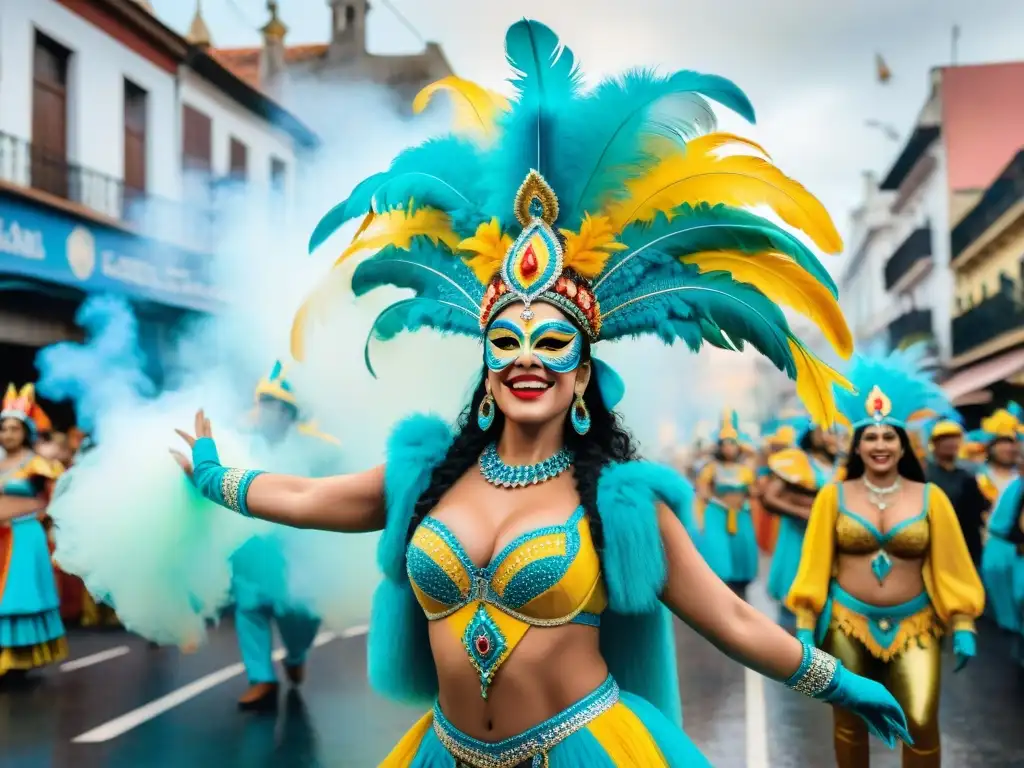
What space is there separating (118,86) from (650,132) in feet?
54.4

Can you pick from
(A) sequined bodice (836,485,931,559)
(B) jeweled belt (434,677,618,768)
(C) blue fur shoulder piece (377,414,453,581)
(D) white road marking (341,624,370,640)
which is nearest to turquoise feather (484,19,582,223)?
(C) blue fur shoulder piece (377,414,453,581)

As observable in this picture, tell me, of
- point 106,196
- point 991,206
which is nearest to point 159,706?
point 106,196

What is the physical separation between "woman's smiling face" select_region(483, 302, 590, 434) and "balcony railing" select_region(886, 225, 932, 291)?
125ft

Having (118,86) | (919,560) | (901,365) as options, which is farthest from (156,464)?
(118,86)

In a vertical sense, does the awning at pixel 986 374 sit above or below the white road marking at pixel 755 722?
above

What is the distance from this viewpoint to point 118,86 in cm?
1866

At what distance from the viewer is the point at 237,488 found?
3.95m

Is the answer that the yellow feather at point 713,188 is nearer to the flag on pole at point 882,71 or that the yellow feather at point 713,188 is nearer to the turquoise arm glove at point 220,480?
the turquoise arm glove at point 220,480

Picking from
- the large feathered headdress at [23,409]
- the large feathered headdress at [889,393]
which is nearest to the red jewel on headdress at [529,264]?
the large feathered headdress at [889,393]

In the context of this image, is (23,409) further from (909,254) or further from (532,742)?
(909,254)

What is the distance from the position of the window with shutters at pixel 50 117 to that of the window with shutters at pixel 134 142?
1610 mm

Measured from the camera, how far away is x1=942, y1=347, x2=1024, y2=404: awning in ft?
85.1

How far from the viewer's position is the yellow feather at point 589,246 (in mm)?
3699

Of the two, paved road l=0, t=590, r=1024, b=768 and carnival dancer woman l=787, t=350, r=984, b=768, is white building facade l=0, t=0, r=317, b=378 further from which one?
carnival dancer woman l=787, t=350, r=984, b=768
